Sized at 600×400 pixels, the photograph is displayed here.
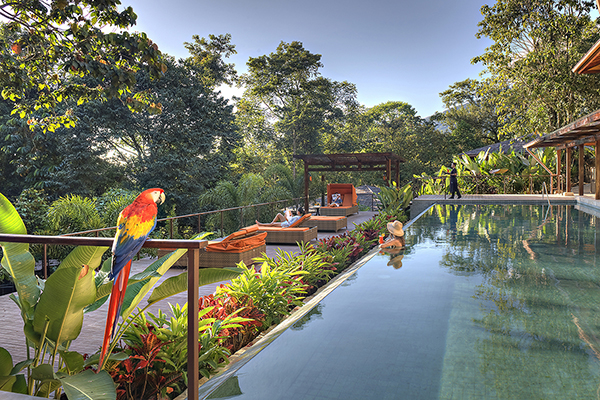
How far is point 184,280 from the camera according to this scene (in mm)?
2119

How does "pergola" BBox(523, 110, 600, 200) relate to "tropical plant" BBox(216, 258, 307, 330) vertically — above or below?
above

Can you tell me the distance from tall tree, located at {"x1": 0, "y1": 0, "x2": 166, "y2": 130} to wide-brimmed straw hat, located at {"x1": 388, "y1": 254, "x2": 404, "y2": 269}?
3960 millimetres

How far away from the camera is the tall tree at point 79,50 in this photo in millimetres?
4969

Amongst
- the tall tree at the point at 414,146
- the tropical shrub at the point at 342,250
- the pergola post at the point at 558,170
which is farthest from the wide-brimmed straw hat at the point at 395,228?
the tall tree at the point at 414,146

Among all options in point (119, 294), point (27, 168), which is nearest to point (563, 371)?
point (119, 294)

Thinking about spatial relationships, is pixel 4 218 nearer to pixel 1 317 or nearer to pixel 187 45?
pixel 1 317

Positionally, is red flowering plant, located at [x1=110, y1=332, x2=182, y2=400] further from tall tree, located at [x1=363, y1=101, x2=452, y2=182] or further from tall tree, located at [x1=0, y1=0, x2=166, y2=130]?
tall tree, located at [x1=363, y1=101, x2=452, y2=182]

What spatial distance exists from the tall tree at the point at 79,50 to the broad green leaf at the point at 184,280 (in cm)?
381

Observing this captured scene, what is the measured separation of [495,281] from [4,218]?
414cm

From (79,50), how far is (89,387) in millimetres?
4919

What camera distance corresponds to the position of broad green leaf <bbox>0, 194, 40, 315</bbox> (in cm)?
210

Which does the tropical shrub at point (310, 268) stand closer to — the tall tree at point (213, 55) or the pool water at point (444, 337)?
the pool water at point (444, 337)

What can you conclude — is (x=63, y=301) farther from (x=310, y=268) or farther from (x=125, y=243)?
(x=310, y=268)

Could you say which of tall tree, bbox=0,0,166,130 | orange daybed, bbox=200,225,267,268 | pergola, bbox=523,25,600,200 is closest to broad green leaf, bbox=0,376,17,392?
orange daybed, bbox=200,225,267,268
